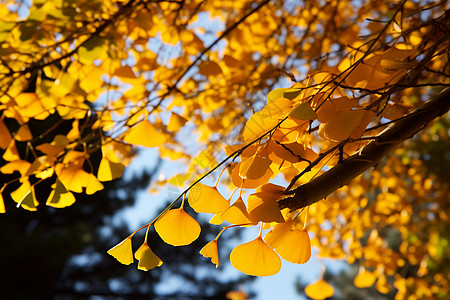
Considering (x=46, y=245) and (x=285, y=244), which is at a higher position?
(x=46, y=245)

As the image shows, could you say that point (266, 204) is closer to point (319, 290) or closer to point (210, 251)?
point (210, 251)

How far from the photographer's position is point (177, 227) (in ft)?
1.54

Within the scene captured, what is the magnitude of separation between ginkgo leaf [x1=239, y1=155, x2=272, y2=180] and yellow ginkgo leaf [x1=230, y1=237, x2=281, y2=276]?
8cm

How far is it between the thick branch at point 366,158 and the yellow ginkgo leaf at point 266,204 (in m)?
0.01

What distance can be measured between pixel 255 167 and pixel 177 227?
114mm

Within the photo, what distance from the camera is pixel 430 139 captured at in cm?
221

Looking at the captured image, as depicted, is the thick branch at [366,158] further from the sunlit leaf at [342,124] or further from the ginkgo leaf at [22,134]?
the ginkgo leaf at [22,134]

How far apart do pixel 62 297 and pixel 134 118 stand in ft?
21.2

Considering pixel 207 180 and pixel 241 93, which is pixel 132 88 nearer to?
pixel 241 93

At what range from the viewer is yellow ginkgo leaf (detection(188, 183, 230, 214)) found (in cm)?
47

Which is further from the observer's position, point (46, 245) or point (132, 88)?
point (46, 245)

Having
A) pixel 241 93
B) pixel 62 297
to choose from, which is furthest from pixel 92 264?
pixel 241 93

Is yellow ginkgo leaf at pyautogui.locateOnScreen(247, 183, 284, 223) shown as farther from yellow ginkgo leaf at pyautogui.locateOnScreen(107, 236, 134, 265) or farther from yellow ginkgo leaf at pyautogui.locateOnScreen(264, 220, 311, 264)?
yellow ginkgo leaf at pyautogui.locateOnScreen(107, 236, 134, 265)

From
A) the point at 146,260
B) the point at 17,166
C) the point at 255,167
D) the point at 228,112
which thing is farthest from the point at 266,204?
the point at 228,112
